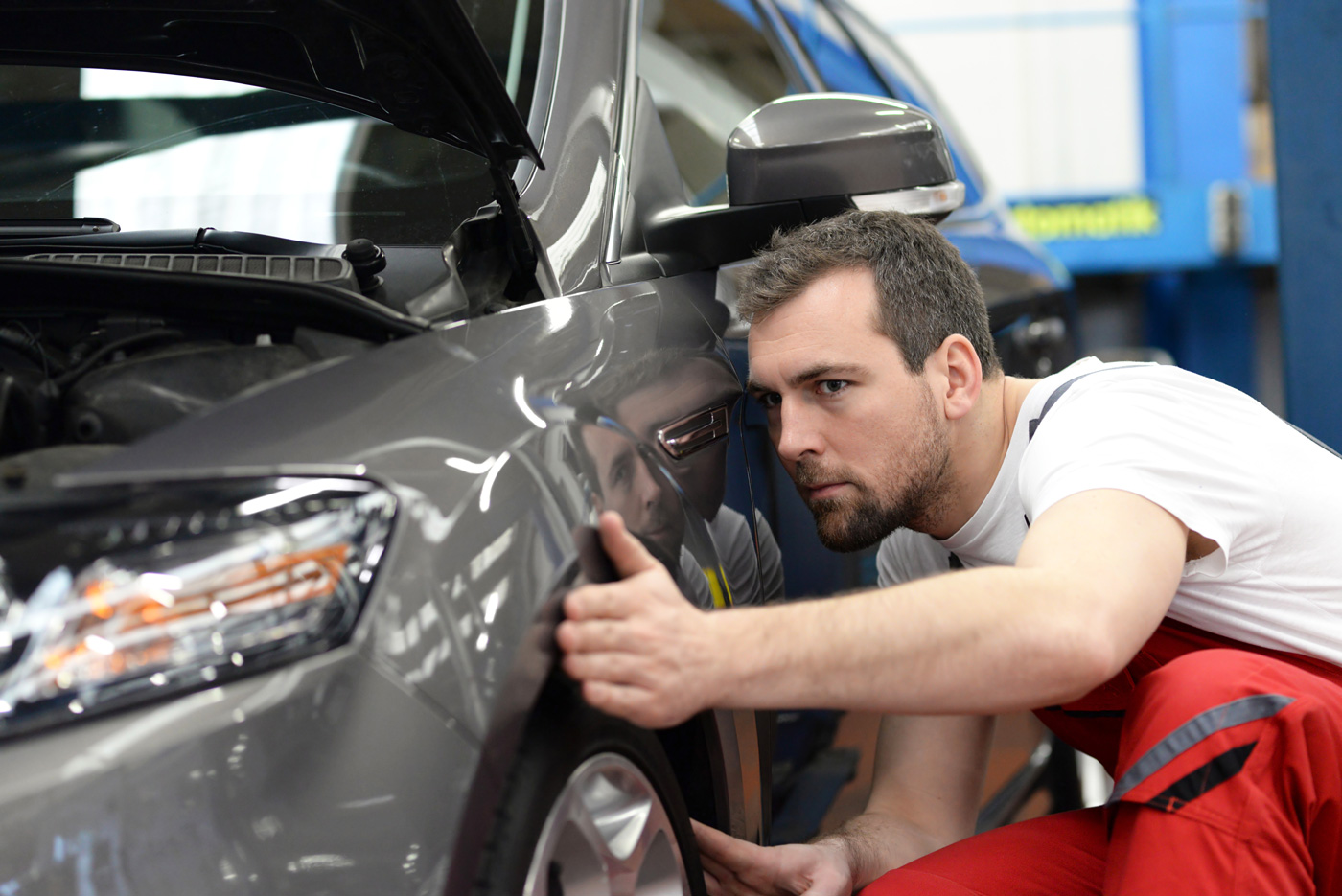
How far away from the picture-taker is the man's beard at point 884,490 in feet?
5.13

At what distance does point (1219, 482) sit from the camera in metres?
1.35

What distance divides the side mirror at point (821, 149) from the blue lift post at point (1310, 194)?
1.41m

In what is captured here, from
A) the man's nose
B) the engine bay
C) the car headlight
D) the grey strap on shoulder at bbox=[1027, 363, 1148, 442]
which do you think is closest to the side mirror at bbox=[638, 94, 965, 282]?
the man's nose

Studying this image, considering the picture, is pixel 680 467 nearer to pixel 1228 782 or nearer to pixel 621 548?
pixel 621 548

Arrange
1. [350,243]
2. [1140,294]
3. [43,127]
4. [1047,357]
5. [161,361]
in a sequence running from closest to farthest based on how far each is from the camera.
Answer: [161,361] < [350,243] < [43,127] < [1047,357] < [1140,294]

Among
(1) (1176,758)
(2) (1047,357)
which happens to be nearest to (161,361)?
(1) (1176,758)

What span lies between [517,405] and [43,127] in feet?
3.62

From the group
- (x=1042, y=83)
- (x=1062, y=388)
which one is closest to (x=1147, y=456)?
(x=1062, y=388)

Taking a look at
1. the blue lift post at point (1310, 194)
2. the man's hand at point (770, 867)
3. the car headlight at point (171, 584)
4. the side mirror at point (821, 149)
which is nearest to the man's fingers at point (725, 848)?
the man's hand at point (770, 867)

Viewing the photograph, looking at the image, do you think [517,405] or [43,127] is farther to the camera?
[43,127]

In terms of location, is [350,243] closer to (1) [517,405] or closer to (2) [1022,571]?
(1) [517,405]

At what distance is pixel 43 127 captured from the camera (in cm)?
177

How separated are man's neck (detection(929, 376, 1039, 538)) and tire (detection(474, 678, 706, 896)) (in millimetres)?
664

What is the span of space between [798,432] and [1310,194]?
1718 mm
